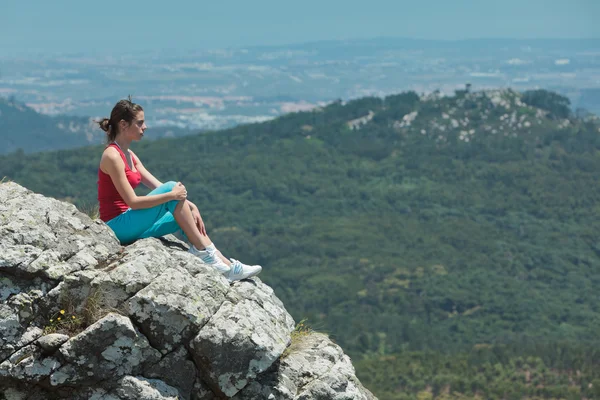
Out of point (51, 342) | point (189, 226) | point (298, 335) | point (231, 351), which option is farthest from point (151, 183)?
point (51, 342)

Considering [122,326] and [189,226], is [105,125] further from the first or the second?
[122,326]

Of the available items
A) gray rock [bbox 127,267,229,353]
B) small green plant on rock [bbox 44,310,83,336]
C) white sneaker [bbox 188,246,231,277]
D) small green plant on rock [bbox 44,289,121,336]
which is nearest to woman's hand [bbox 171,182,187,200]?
white sneaker [bbox 188,246,231,277]

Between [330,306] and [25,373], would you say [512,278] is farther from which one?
[25,373]

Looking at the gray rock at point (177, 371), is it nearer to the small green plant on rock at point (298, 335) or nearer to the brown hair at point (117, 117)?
the small green plant on rock at point (298, 335)

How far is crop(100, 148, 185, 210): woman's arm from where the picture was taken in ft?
34.5

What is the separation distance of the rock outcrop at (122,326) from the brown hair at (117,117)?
4.06ft

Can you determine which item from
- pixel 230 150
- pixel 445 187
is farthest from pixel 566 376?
pixel 230 150

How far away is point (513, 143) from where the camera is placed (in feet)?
582

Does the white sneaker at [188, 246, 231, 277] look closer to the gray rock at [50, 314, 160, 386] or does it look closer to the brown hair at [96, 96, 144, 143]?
the brown hair at [96, 96, 144, 143]

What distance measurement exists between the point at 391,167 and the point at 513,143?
78.3ft

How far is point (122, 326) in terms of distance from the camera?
897cm

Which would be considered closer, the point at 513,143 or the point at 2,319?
the point at 2,319

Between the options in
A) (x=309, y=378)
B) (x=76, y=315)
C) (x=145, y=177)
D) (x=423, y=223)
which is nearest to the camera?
(x=76, y=315)

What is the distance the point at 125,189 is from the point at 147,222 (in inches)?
18.2
